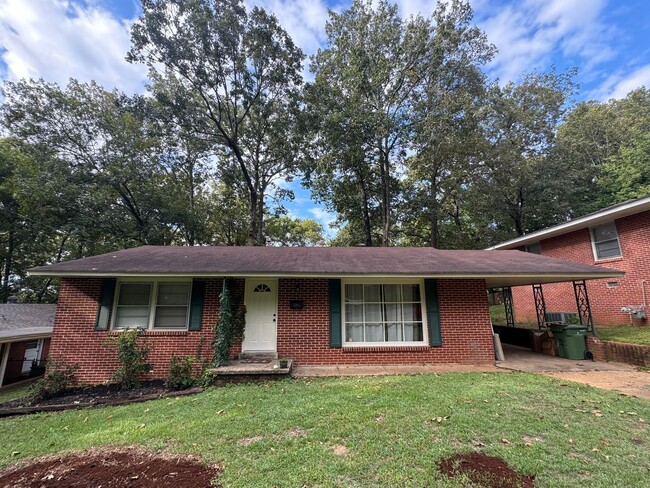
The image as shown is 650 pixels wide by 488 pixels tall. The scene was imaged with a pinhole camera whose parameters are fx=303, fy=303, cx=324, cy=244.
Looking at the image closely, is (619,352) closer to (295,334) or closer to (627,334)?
(627,334)

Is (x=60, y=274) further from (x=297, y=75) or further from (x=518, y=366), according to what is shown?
(x=297, y=75)

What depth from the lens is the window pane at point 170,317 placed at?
7688 mm

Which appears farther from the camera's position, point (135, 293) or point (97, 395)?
point (135, 293)

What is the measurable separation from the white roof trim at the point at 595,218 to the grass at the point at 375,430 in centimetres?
739

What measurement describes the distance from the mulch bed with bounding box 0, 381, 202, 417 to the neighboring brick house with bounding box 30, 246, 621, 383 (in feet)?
1.43

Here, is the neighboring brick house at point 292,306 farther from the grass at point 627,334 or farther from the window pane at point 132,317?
the grass at point 627,334

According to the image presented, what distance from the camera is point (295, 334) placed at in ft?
25.5

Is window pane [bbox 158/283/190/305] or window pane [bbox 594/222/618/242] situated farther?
window pane [bbox 594/222/618/242]

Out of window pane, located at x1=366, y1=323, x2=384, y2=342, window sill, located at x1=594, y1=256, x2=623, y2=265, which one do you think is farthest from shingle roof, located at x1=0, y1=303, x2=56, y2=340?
window sill, located at x1=594, y1=256, x2=623, y2=265

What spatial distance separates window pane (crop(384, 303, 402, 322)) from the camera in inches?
323

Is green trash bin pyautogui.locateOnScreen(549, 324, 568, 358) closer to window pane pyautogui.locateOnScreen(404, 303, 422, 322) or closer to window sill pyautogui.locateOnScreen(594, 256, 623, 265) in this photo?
window pane pyautogui.locateOnScreen(404, 303, 422, 322)

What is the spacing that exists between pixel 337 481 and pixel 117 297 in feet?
A: 23.9

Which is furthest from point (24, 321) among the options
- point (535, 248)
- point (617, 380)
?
point (535, 248)

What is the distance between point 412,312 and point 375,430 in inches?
188
